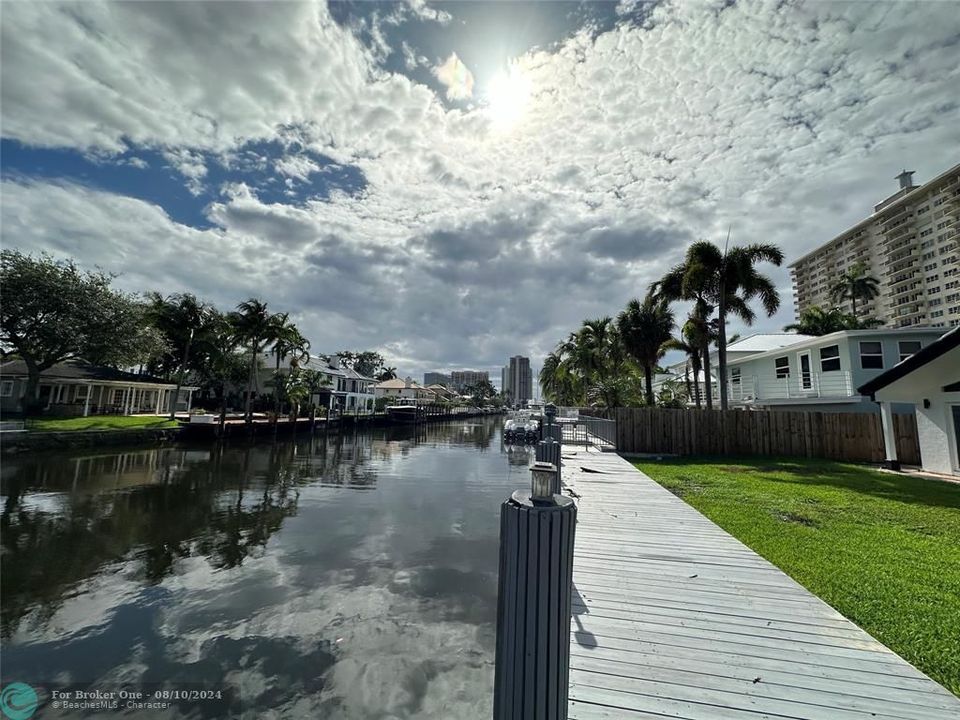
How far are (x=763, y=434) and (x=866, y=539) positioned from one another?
13.0 m

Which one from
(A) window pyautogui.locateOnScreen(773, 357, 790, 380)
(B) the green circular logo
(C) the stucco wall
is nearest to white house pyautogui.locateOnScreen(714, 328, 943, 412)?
(A) window pyautogui.locateOnScreen(773, 357, 790, 380)

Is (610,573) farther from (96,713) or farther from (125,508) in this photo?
(125,508)

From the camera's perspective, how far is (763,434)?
18047 mm

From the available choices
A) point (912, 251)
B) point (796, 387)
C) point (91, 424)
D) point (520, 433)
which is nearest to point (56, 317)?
point (91, 424)

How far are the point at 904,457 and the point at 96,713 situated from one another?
71.7ft

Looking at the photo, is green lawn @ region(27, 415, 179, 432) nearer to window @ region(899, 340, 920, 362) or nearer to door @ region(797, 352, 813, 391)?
door @ region(797, 352, 813, 391)

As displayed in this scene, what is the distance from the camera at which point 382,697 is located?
4.25 m

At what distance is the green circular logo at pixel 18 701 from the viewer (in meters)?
4.16

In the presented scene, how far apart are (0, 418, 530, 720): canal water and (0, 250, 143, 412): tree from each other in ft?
59.5

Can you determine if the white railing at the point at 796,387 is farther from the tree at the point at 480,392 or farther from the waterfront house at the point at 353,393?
the tree at the point at 480,392

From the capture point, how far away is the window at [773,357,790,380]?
2331 centimetres

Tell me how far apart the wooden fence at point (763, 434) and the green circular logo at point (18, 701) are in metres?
19.0

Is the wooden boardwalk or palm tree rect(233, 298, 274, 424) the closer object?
the wooden boardwalk

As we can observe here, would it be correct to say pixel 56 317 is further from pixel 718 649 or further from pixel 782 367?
pixel 782 367
